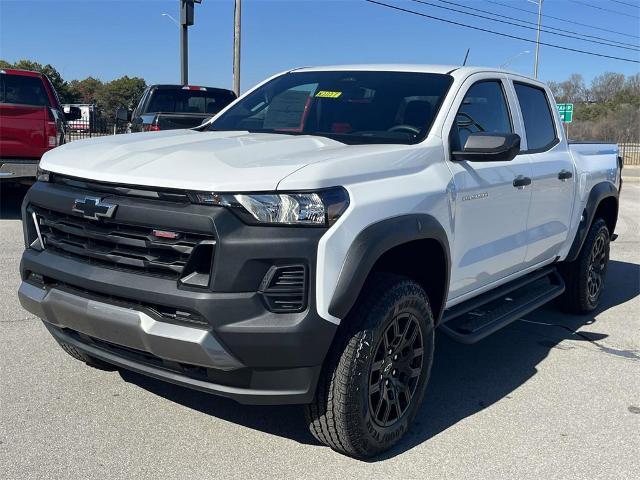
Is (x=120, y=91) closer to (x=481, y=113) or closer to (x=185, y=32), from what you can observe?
(x=185, y=32)

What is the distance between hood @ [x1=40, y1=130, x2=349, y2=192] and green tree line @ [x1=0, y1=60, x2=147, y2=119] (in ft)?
193

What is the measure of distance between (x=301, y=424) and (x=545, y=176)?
2495 mm

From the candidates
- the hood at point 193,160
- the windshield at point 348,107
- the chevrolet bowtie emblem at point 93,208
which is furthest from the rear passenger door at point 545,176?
the chevrolet bowtie emblem at point 93,208

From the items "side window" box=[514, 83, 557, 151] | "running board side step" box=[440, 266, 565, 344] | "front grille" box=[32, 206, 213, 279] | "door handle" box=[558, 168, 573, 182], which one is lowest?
"running board side step" box=[440, 266, 565, 344]

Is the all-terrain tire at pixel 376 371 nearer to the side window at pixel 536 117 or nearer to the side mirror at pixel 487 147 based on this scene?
the side mirror at pixel 487 147

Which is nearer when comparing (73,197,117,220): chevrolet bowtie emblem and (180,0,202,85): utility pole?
(73,197,117,220): chevrolet bowtie emblem

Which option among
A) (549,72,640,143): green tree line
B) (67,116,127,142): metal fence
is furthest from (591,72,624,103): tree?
(67,116,127,142): metal fence

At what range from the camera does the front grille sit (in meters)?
2.87

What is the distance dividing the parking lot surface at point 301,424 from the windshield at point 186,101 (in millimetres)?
8064

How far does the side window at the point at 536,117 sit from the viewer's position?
4.96 meters

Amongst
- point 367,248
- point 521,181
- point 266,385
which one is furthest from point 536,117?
point 266,385

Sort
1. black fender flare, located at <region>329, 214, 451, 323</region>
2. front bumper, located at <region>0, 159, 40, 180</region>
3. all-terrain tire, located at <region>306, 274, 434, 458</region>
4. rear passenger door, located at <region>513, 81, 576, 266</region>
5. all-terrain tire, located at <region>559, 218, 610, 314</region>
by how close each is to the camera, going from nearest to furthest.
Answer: black fender flare, located at <region>329, 214, 451, 323</region> → all-terrain tire, located at <region>306, 274, 434, 458</region> → rear passenger door, located at <region>513, 81, 576, 266</region> → all-terrain tire, located at <region>559, 218, 610, 314</region> → front bumper, located at <region>0, 159, 40, 180</region>

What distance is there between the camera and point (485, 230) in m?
4.08

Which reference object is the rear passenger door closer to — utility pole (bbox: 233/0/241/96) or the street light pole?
the street light pole
